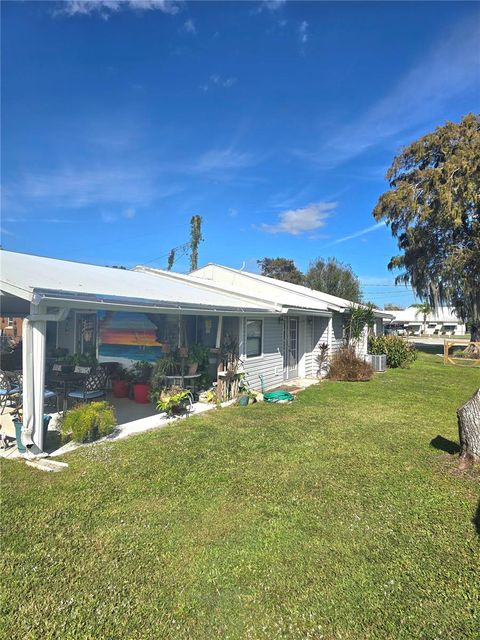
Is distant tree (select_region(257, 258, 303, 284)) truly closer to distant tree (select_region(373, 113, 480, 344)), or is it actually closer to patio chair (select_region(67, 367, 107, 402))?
distant tree (select_region(373, 113, 480, 344))

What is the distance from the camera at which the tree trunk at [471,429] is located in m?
5.00

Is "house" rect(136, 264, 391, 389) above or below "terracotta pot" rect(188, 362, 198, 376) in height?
above

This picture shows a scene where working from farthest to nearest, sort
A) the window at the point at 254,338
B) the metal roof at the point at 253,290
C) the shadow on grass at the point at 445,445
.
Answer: the metal roof at the point at 253,290 → the window at the point at 254,338 → the shadow on grass at the point at 445,445

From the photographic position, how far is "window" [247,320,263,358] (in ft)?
34.6

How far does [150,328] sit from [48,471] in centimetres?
564

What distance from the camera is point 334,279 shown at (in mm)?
36250

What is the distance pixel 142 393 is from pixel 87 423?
2953mm

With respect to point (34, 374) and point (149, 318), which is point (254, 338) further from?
point (34, 374)

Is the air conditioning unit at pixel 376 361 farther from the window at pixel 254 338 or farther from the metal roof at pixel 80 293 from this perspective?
the metal roof at pixel 80 293

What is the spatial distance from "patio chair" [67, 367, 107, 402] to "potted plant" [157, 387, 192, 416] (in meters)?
1.28

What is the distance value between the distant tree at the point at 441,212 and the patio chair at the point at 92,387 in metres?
21.6

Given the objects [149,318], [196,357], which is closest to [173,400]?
[196,357]

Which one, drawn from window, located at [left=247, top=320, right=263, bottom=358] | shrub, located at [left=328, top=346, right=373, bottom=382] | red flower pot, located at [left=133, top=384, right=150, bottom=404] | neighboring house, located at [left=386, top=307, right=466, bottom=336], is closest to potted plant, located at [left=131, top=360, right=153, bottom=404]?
red flower pot, located at [left=133, top=384, right=150, bottom=404]

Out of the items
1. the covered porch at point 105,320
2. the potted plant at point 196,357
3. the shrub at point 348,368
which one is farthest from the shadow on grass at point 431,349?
the potted plant at point 196,357
